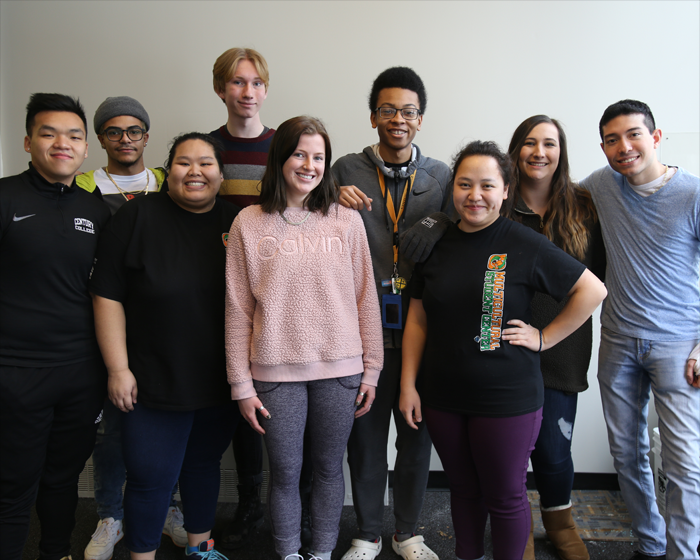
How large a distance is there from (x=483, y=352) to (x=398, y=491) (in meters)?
0.83

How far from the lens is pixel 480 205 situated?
147 centimetres

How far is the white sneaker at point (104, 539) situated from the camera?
1.92 meters

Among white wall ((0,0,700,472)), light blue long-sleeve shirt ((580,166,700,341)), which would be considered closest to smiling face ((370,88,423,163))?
white wall ((0,0,700,472))

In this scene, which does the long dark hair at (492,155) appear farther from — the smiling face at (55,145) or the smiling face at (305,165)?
the smiling face at (55,145)

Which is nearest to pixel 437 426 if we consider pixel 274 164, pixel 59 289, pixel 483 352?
pixel 483 352

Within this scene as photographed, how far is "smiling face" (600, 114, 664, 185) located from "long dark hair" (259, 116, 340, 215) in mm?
1077

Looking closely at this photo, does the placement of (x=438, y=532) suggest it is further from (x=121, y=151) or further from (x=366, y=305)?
(x=121, y=151)

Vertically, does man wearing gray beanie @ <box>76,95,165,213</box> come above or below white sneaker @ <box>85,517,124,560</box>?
above

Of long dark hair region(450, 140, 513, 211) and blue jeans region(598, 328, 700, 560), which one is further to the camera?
blue jeans region(598, 328, 700, 560)

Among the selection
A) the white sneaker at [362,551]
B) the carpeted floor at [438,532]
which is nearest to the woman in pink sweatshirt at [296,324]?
the white sneaker at [362,551]

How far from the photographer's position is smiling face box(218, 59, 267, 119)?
6.34 feet

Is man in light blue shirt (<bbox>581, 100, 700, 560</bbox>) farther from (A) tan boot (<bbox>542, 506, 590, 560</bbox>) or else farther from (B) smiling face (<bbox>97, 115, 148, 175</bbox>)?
(B) smiling face (<bbox>97, 115, 148, 175</bbox>)

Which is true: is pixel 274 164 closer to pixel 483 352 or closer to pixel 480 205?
pixel 480 205

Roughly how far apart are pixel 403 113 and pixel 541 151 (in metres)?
0.54
